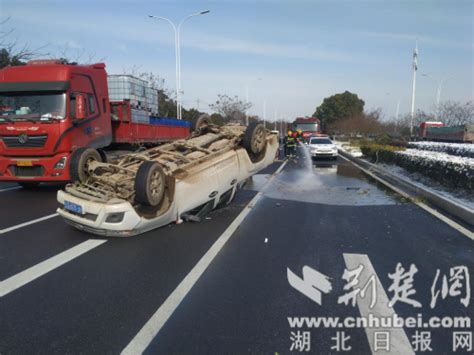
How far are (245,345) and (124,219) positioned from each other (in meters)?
3.12

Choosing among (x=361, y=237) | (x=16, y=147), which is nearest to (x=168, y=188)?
(x=361, y=237)

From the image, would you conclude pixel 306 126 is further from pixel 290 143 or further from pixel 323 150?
pixel 323 150

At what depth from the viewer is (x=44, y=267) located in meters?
4.62

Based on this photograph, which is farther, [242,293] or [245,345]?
[242,293]

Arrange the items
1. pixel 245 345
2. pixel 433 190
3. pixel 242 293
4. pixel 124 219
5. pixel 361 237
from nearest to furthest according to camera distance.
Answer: pixel 245 345 → pixel 242 293 → pixel 124 219 → pixel 361 237 → pixel 433 190

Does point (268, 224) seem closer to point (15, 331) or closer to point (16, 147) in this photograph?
point (15, 331)

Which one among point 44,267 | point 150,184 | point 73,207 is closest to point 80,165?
point 73,207

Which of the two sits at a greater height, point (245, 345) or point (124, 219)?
point (124, 219)

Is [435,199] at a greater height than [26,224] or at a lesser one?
greater

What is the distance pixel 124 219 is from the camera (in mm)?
5453

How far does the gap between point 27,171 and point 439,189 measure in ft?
34.5

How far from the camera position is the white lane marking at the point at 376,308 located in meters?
2.98

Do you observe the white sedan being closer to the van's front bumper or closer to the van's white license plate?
the van's front bumper

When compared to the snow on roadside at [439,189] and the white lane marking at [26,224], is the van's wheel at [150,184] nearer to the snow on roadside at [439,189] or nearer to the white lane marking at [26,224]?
the white lane marking at [26,224]
